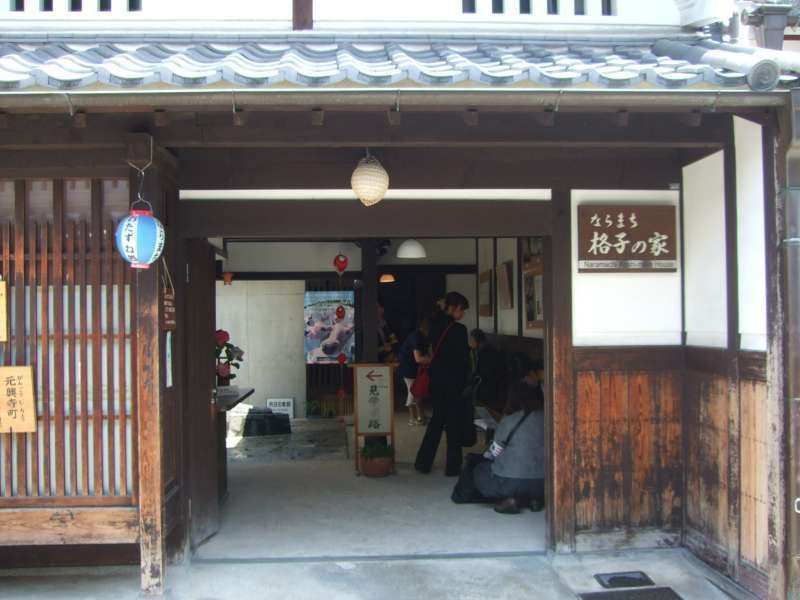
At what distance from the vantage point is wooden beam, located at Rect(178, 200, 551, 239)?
591cm

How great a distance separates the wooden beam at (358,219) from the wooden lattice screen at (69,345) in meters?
0.86

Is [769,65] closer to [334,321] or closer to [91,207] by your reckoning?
[91,207]

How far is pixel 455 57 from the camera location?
4660 mm

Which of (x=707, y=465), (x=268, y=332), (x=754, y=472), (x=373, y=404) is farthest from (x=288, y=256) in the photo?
(x=754, y=472)

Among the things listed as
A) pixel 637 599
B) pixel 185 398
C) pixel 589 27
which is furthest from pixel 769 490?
pixel 185 398

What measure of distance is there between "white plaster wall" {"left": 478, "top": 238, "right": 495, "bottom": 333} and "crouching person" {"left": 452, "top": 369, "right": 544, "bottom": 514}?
5.81m

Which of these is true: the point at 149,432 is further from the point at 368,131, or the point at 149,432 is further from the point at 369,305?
the point at 369,305

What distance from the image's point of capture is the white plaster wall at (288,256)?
12.9m

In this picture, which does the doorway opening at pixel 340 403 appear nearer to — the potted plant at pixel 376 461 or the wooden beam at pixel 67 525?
the potted plant at pixel 376 461

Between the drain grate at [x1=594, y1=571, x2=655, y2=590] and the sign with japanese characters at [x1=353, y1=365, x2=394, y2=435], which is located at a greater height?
the sign with japanese characters at [x1=353, y1=365, x2=394, y2=435]

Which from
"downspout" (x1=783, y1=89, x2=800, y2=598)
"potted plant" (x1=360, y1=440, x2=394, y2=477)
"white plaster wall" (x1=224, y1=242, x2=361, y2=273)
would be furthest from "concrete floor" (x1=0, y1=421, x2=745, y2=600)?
"white plaster wall" (x1=224, y1=242, x2=361, y2=273)

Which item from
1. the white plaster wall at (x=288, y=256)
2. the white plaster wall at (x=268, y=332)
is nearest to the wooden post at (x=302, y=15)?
the white plaster wall at (x=288, y=256)

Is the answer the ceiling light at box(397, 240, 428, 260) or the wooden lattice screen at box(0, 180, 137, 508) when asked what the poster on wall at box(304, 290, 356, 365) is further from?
the wooden lattice screen at box(0, 180, 137, 508)

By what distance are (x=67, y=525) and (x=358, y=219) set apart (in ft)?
10.7
